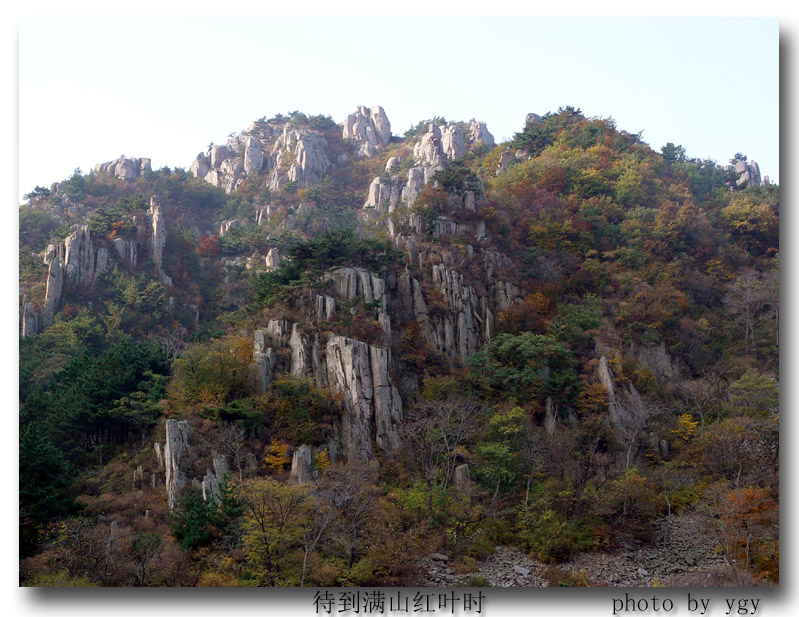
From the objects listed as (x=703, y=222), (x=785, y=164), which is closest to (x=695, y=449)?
(x=785, y=164)

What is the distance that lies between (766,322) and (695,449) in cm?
440

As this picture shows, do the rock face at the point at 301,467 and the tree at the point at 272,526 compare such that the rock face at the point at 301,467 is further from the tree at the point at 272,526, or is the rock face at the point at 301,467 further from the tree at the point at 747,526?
the tree at the point at 747,526

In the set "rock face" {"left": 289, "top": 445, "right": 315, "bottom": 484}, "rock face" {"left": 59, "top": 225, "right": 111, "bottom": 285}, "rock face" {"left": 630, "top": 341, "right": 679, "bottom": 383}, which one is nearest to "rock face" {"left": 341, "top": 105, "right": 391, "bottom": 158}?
"rock face" {"left": 59, "top": 225, "right": 111, "bottom": 285}

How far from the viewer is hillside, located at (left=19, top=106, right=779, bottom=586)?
1178 centimetres

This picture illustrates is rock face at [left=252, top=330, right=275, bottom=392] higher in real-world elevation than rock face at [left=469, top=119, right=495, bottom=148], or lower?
Result: lower

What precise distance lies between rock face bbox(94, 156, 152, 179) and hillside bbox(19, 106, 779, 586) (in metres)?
11.5

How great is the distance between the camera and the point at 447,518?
1391 centimetres

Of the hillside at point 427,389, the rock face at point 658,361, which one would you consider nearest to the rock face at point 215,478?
the hillside at point 427,389

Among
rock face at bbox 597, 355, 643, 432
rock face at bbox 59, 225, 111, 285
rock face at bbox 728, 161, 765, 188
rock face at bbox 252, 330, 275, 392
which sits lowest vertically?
rock face at bbox 597, 355, 643, 432

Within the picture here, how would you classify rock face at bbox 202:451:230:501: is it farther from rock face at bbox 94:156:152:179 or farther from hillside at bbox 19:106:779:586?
rock face at bbox 94:156:152:179

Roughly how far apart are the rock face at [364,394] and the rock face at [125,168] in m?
26.7

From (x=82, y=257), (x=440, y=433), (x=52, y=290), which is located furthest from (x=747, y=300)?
(x=82, y=257)

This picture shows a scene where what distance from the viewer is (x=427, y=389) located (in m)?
17.7

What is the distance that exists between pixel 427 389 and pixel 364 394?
7.30ft
